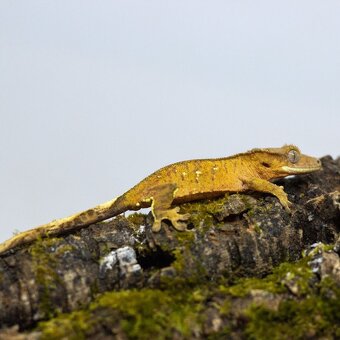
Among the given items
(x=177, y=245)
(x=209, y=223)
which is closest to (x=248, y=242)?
(x=209, y=223)

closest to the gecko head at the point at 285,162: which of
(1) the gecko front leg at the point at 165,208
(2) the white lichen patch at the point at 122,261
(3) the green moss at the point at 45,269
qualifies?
(1) the gecko front leg at the point at 165,208

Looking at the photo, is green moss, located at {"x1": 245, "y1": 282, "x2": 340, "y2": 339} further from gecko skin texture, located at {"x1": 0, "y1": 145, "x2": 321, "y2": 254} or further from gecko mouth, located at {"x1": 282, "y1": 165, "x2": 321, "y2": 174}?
gecko mouth, located at {"x1": 282, "y1": 165, "x2": 321, "y2": 174}

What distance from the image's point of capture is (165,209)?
22.9ft

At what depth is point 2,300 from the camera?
17.7 feet

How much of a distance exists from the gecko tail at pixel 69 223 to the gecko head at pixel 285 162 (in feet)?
8.95

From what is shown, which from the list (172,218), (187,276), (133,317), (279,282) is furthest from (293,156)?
(133,317)

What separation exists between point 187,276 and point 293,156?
3742 mm

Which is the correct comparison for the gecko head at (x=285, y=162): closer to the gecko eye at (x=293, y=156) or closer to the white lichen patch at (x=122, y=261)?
the gecko eye at (x=293, y=156)

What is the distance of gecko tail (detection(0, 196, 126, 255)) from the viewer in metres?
6.30

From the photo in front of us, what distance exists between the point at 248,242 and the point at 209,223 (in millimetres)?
604

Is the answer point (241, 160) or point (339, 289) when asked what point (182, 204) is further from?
point (339, 289)

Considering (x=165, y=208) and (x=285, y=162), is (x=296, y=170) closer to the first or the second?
(x=285, y=162)

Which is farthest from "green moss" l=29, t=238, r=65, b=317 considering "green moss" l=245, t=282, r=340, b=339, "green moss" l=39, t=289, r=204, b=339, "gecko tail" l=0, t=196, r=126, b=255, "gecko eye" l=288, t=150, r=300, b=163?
"gecko eye" l=288, t=150, r=300, b=163

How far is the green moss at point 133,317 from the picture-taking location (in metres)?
4.83
